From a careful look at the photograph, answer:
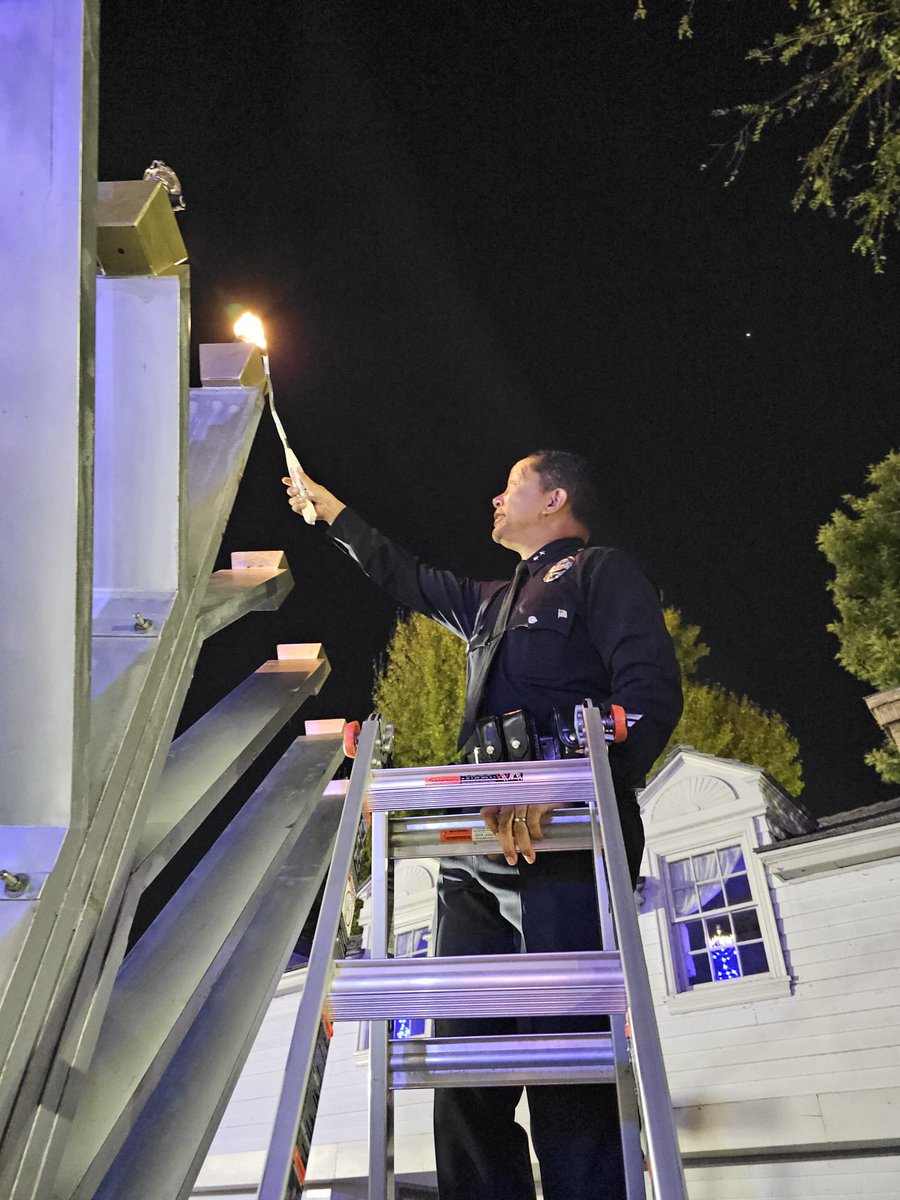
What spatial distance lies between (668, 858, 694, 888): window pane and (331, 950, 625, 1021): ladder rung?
24.4 ft

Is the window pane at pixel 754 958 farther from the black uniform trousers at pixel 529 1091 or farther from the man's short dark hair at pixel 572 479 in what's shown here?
the black uniform trousers at pixel 529 1091

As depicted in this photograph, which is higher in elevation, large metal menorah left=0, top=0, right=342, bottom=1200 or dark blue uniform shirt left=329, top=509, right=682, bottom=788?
dark blue uniform shirt left=329, top=509, right=682, bottom=788

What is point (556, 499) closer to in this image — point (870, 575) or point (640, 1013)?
point (640, 1013)

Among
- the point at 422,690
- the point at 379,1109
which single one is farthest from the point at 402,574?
the point at 422,690

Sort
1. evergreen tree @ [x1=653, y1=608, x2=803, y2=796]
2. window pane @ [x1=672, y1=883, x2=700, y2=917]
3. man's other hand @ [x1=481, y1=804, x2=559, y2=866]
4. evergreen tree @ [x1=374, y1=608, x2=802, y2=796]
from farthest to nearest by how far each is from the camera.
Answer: evergreen tree @ [x1=374, y1=608, x2=802, y2=796] < evergreen tree @ [x1=653, y1=608, x2=803, y2=796] < window pane @ [x1=672, y1=883, x2=700, y2=917] < man's other hand @ [x1=481, y1=804, x2=559, y2=866]

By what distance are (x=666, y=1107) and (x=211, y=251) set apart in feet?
55.6

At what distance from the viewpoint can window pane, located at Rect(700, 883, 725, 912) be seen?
837 cm

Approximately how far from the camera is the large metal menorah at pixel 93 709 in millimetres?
1371

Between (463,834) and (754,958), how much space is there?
20.5 feet

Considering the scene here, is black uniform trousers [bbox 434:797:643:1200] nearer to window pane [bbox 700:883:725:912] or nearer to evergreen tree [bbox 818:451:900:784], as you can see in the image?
window pane [bbox 700:883:725:912]

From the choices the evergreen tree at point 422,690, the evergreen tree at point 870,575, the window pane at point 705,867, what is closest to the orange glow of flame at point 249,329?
the window pane at point 705,867

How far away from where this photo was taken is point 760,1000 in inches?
297

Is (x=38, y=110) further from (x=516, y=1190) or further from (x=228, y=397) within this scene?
(x=516, y=1190)

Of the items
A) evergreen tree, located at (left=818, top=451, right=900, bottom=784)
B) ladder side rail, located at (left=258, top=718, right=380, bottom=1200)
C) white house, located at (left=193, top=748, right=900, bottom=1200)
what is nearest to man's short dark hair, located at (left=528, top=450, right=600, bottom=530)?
ladder side rail, located at (left=258, top=718, right=380, bottom=1200)
